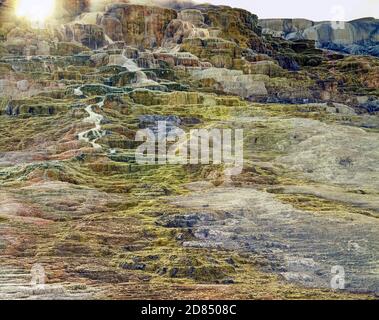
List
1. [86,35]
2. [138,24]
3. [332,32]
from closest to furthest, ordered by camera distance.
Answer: [86,35] → [138,24] → [332,32]

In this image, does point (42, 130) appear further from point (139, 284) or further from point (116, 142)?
point (139, 284)

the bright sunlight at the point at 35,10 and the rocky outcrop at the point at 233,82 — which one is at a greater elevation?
the bright sunlight at the point at 35,10

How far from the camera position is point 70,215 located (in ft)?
71.2

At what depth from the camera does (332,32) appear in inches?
2931

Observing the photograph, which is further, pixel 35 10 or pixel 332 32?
pixel 332 32

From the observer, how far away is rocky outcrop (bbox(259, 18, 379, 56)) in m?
72.9

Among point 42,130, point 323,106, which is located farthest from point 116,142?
point 323,106

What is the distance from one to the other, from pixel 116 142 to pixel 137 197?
8.03 meters

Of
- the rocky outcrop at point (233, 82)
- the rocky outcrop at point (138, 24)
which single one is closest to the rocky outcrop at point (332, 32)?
the rocky outcrop at point (138, 24)

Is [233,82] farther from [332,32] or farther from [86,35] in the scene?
[332,32]

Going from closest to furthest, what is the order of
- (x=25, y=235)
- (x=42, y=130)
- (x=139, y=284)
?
(x=139, y=284)
(x=25, y=235)
(x=42, y=130)

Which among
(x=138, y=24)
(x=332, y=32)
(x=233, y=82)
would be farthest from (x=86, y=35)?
(x=332, y=32)

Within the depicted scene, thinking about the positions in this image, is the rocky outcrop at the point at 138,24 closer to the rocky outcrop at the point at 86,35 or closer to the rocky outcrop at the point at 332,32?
the rocky outcrop at the point at 86,35

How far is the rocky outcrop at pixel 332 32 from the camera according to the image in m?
72.9
